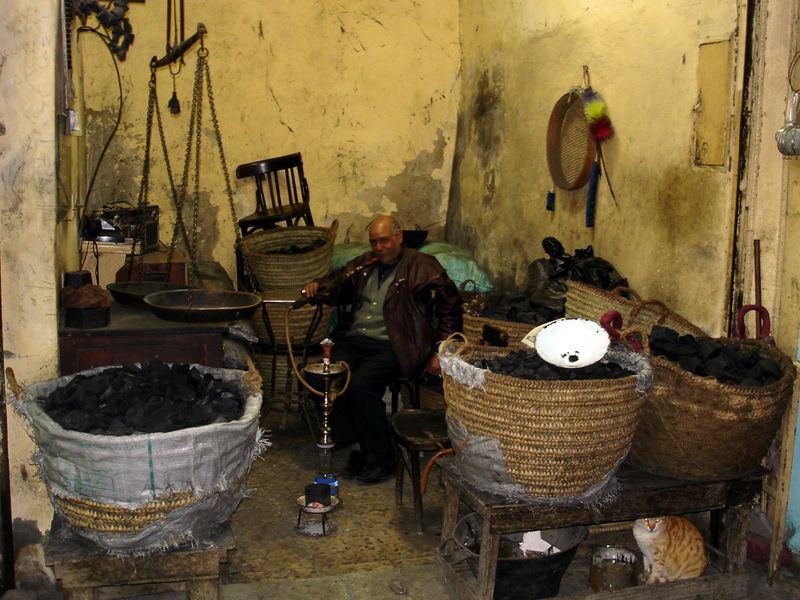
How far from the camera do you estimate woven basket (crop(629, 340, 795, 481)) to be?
3.07m

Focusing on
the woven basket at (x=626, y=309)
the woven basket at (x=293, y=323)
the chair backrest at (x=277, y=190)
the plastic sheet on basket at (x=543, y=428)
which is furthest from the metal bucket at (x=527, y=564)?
the chair backrest at (x=277, y=190)

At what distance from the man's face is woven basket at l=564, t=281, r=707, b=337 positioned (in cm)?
114

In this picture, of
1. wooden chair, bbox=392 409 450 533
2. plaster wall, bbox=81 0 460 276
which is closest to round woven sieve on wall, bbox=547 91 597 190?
wooden chair, bbox=392 409 450 533

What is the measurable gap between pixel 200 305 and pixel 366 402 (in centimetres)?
112

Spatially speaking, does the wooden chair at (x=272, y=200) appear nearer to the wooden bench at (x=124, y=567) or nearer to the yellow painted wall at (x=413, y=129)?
the yellow painted wall at (x=413, y=129)

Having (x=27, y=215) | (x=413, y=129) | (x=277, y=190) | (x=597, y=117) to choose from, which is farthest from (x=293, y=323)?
(x=413, y=129)

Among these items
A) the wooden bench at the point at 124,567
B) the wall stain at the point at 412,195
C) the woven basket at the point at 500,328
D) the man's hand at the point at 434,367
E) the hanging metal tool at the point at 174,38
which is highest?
the hanging metal tool at the point at 174,38

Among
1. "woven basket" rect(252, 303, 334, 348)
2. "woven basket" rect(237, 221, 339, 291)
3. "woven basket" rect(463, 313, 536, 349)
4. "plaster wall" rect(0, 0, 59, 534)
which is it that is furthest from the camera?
"woven basket" rect(237, 221, 339, 291)

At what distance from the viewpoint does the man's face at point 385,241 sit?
4859 mm

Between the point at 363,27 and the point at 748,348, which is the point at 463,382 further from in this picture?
Answer: the point at 363,27

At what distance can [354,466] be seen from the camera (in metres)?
4.75

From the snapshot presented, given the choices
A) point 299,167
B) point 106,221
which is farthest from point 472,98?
point 106,221

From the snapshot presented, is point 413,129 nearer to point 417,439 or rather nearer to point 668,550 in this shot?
point 417,439

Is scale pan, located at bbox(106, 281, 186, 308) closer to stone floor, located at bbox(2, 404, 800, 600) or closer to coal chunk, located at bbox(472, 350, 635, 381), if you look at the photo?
stone floor, located at bbox(2, 404, 800, 600)
